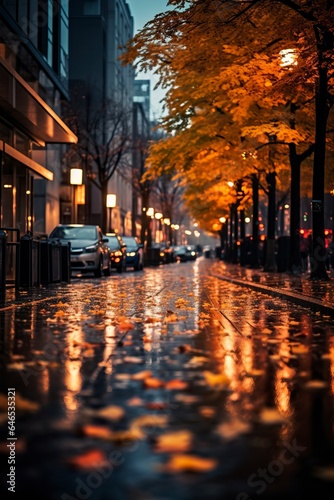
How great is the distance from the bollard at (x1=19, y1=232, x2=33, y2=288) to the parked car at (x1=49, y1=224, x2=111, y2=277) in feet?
33.5

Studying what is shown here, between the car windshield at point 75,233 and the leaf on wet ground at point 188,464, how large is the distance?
29.3m

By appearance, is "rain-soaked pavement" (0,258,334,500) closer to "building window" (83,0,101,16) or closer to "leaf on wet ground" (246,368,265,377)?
"leaf on wet ground" (246,368,265,377)

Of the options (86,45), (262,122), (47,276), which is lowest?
(47,276)

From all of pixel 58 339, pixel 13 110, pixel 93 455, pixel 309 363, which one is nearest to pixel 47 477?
pixel 93 455

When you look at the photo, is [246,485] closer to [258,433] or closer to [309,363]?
[258,433]

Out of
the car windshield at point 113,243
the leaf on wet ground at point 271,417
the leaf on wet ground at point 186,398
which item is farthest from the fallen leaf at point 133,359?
the car windshield at point 113,243

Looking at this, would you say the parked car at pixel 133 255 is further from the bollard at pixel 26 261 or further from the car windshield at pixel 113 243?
the bollard at pixel 26 261

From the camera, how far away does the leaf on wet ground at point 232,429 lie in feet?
15.9

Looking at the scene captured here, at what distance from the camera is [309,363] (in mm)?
7957

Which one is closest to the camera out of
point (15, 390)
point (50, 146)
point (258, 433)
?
point (258, 433)

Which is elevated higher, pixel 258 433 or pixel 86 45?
pixel 86 45

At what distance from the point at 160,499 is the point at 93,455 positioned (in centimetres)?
78

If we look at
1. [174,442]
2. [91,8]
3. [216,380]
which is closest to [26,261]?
[216,380]

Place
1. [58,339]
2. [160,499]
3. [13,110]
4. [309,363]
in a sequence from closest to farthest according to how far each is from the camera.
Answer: [160,499]
[309,363]
[58,339]
[13,110]
